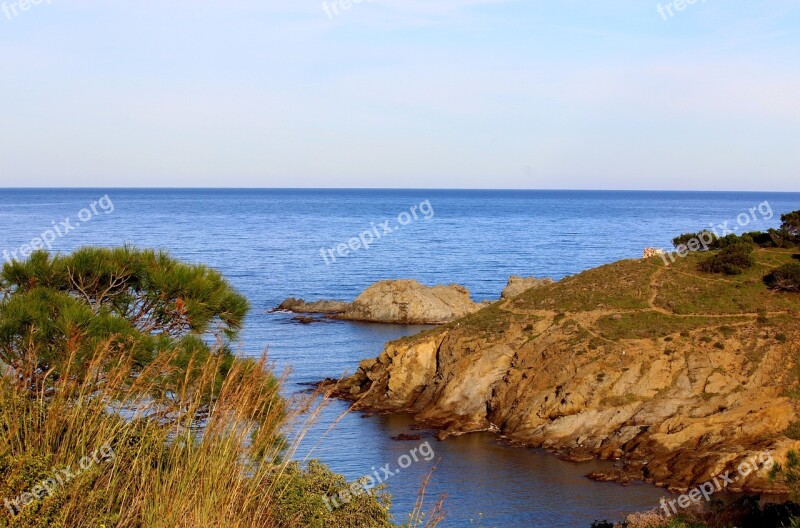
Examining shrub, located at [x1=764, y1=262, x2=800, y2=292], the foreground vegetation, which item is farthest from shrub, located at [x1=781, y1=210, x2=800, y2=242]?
the foreground vegetation

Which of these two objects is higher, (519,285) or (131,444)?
(131,444)

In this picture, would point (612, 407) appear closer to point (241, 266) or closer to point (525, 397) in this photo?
point (525, 397)

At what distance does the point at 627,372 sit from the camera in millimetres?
33031

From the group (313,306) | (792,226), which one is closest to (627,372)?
(792,226)

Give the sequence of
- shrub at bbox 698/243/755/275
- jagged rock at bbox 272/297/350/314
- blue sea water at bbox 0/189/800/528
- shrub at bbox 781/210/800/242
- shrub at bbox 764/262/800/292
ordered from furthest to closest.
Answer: jagged rock at bbox 272/297/350/314
shrub at bbox 781/210/800/242
shrub at bbox 698/243/755/275
shrub at bbox 764/262/800/292
blue sea water at bbox 0/189/800/528

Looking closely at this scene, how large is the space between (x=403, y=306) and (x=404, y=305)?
0.34ft

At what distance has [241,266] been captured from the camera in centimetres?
9031

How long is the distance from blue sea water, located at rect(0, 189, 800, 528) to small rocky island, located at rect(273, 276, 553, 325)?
259cm

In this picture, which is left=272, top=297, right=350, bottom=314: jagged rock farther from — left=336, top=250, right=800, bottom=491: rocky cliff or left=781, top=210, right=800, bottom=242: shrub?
left=781, top=210, right=800, bottom=242: shrub

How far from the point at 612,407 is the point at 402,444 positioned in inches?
320

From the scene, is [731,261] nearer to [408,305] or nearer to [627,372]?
[627,372]

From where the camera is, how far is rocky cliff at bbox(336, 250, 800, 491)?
2912 centimetres

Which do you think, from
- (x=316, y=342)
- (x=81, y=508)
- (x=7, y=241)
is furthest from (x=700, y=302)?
(x=7, y=241)

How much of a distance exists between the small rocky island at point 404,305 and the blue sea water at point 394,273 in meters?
2.59
